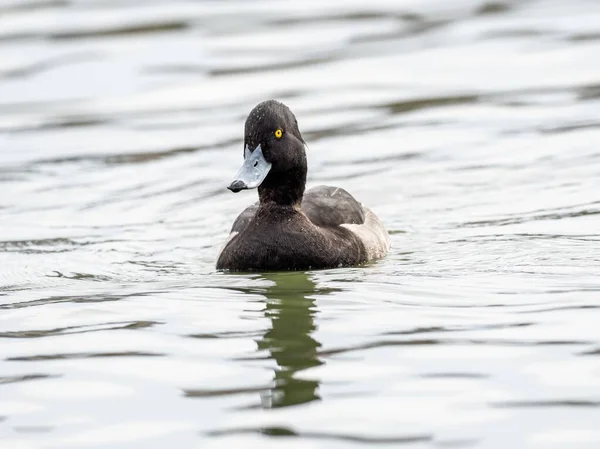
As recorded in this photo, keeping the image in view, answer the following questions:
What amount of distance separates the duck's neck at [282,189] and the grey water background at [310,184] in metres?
0.73

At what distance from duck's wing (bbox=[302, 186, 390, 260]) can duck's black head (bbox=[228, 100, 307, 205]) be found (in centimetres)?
45

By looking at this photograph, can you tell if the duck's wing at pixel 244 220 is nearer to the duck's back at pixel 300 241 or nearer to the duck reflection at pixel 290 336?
the duck's back at pixel 300 241

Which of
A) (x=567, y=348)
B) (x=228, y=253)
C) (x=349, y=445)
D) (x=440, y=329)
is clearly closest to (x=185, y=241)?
(x=228, y=253)

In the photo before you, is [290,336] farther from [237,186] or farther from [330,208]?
[330,208]

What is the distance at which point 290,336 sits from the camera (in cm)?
798

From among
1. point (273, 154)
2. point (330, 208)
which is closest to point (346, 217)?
point (330, 208)

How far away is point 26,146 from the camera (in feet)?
52.2

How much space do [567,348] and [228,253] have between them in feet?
11.9

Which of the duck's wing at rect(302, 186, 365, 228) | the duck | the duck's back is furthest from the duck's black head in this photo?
the duck's wing at rect(302, 186, 365, 228)

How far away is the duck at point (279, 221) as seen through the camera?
10.1 meters

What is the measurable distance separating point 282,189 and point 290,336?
264 centimetres

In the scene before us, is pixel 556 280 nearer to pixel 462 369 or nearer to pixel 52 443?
pixel 462 369

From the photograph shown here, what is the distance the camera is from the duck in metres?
10.1

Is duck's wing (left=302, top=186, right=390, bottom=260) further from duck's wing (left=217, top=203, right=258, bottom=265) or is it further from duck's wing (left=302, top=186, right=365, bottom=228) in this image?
duck's wing (left=217, top=203, right=258, bottom=265)
